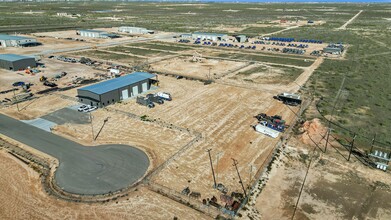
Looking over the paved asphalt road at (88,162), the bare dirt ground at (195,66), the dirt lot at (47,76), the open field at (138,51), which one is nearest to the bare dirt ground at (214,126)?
the paved asphalt road at (88,162)

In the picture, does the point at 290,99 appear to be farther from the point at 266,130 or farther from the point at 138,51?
the point at 138,51

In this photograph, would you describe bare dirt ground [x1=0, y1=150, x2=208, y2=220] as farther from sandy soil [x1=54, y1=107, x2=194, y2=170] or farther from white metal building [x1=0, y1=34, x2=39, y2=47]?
white metal building [x1=0, y1=34, x2=39, y2=47]

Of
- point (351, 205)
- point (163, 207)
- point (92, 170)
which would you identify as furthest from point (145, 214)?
point (351, 205)

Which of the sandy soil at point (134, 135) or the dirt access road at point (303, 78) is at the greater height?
the dirt access road at point (303, 78)

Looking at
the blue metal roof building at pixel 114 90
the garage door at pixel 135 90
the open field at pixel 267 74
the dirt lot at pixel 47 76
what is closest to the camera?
the blue metal roof building at pixel 114 90

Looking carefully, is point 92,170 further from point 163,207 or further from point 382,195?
point 382,195

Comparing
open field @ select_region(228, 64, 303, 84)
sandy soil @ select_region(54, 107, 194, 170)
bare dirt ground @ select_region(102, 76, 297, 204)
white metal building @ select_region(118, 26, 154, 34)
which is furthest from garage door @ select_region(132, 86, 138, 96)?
white metal building @ select_region(118, 26, 154, 34)

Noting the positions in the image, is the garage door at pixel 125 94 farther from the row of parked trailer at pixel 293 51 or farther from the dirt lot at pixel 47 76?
the row of parked trailer at pixel 293 51

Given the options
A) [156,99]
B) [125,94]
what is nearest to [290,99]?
[156,99]
